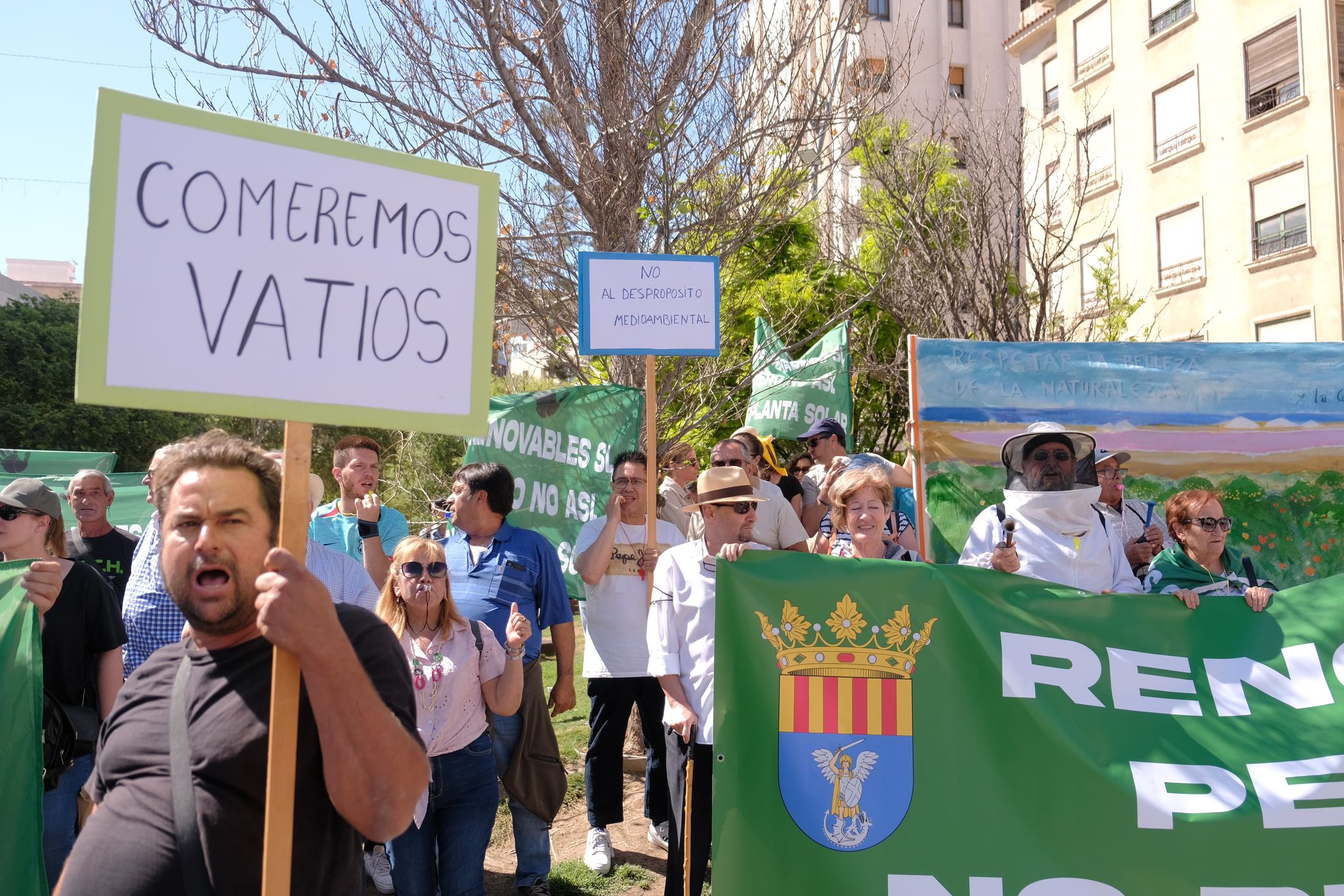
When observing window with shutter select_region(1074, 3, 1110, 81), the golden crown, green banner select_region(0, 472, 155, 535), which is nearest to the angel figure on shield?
the golden crown

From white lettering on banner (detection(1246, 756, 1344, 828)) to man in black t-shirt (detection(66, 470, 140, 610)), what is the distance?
5048 mm

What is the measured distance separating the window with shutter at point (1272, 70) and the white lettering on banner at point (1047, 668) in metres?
22.0

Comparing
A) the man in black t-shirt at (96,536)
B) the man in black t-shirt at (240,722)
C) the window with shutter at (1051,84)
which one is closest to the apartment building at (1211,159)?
the window with shutter at (1051,84)

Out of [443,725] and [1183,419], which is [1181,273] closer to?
[1183,419]

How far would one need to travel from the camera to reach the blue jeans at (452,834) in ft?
13.2

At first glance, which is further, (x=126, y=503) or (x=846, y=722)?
(x=126, y=503)

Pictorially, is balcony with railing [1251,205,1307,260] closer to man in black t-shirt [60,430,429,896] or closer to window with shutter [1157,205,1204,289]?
window with shutter [1157,205,1204,289]

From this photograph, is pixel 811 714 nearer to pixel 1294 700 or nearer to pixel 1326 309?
pixel 1294 700

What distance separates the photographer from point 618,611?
5.55 meters

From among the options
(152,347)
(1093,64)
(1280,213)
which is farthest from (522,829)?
(1093,64)

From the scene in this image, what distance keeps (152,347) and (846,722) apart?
8.70 ft

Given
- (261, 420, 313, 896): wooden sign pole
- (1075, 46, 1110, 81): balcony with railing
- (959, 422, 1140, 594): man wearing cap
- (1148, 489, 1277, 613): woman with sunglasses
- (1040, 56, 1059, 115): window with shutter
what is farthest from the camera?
(1040, 56, 1059, 115): window with shutter

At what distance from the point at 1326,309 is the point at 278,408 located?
23.4 m

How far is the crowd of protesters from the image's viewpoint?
1.95 m
